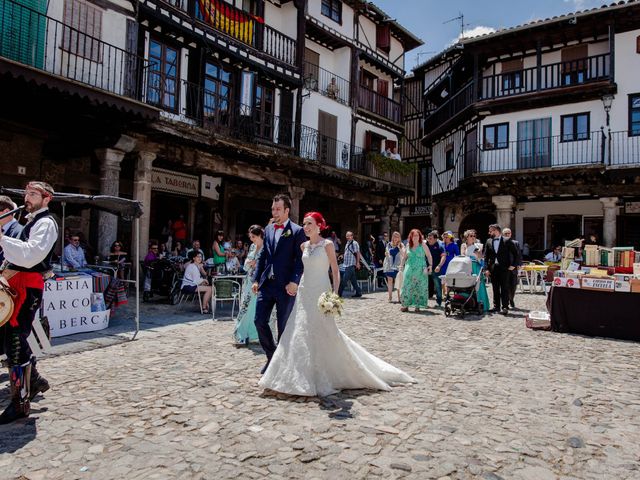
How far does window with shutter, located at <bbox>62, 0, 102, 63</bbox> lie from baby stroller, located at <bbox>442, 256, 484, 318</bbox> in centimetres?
943

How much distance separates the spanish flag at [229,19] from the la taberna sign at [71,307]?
32.8 ft

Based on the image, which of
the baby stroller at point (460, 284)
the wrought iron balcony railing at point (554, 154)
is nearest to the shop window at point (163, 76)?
the baby stroller at point (460, 284)

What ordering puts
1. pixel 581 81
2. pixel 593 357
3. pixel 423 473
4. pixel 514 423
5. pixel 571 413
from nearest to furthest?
pixel 423 473, pixel 514 423, pixel 571 413, pixel 593 357, pixel 581 81

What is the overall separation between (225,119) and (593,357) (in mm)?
12371

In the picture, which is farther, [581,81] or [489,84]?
[489,84]

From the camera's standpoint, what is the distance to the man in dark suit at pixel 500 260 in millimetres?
10227

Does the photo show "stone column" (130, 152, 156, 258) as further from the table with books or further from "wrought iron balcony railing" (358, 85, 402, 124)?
"wrought iron balcony railing" (358, 85, 402, 124)

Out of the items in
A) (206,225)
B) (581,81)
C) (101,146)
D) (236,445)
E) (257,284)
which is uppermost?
(581,81)

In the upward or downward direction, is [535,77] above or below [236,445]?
above

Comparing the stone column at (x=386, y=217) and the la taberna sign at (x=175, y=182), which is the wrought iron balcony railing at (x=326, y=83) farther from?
the la taberna sign at (x=175, y=182)

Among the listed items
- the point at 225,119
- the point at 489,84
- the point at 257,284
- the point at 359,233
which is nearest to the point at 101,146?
the point at 225,119

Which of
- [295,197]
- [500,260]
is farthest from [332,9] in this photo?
[500,260]

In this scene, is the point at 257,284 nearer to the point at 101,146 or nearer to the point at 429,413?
the point at 429,413

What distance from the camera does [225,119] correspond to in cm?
1524
